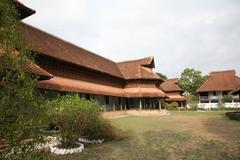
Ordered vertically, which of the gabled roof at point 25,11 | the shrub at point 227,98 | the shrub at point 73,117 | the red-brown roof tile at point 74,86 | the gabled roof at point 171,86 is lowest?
the shrub at point 73,117

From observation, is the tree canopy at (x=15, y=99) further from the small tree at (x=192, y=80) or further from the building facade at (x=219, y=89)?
the small tree at (x=192, y=80)

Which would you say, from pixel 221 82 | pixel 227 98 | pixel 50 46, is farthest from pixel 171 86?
pixel 50 46

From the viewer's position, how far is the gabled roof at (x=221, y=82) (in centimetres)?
5100

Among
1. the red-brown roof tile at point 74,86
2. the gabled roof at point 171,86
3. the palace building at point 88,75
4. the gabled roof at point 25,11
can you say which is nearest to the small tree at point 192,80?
the gabled roof at point 171,86

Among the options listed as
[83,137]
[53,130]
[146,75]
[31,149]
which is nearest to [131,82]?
[146,75]

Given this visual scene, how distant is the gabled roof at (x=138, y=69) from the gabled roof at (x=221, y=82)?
17.5 m

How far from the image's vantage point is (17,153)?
4430 mm

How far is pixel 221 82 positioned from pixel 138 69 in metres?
23.5

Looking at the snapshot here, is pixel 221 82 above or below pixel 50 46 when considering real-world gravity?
below

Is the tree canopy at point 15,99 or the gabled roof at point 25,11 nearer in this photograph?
the tree canopy at point 15,99

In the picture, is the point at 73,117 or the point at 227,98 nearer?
the point at 73,117

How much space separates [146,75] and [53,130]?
73.9ft

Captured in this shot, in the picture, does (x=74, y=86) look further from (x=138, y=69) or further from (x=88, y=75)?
(x=138, y=69)

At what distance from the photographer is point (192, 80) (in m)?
74.3
